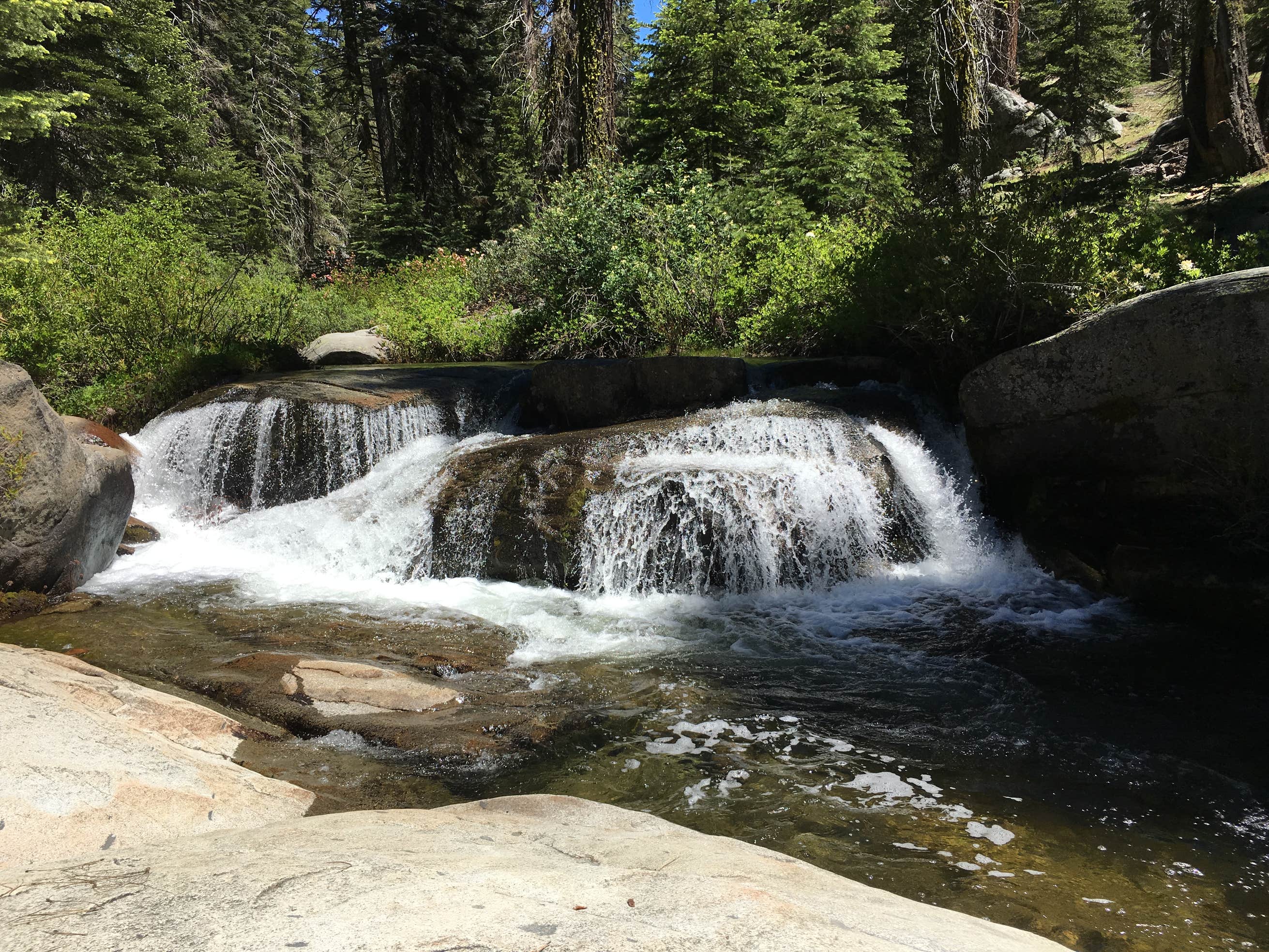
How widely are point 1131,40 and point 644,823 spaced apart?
91.6ft

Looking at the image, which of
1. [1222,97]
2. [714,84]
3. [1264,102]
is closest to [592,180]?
[714,84]

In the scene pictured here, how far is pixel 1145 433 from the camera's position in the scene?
23.2ft

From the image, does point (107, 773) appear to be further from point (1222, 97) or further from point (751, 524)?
point (1222, 97)

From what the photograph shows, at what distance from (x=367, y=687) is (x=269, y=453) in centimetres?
623

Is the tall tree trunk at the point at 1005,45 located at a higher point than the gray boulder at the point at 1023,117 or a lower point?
higher

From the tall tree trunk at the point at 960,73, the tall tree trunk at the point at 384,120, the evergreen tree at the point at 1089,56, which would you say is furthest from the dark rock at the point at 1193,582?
the tall tree trunk at the point at 384,120

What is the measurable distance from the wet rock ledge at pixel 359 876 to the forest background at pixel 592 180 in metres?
7.53

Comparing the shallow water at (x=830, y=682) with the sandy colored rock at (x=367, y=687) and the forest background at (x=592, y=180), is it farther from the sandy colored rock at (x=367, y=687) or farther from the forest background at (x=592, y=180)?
the forest background at (x=592, y=180)

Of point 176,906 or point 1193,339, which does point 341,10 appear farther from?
point 176,906

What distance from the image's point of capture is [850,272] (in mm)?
11016

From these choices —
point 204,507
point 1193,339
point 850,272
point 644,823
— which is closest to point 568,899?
point 644,823

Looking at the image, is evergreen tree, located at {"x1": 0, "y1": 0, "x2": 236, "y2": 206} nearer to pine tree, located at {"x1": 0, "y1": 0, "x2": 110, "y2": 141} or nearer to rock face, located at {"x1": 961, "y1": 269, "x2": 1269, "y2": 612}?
pine tree, located at {"x1": 0, "y1": 0, "x2": 110, "y2": 141}

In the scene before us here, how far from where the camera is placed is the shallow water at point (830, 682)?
347 cm

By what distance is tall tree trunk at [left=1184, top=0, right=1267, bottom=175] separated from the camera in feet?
44.8
